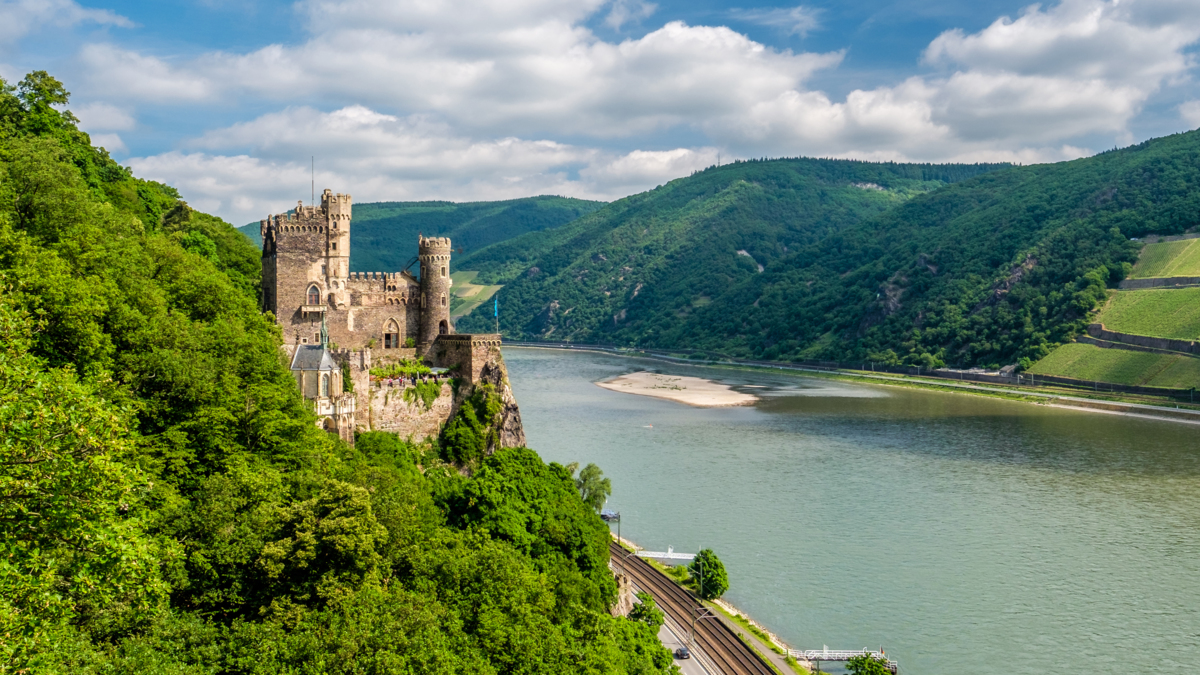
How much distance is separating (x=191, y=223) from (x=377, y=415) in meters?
21.0

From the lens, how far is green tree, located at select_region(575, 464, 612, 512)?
146ft

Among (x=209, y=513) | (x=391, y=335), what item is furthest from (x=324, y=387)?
(x=209, y=513)

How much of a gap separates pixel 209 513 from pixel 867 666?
19.6 metres

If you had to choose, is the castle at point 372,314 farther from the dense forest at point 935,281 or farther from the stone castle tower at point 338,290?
the dense forest at point 935,281

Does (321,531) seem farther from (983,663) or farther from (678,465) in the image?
(678,465)

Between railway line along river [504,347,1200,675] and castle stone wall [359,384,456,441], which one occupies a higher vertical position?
castle stone wall [359,384,456,441]

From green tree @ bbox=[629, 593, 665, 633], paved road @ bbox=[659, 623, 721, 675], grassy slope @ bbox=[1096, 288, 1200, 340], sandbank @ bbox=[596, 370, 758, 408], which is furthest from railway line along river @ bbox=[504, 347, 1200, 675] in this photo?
grassy slope @ bbox=[1096, 288, 1200, 340]

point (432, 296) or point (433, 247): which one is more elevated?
point (433, 247)

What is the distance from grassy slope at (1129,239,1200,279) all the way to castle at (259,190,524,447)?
9627 cm

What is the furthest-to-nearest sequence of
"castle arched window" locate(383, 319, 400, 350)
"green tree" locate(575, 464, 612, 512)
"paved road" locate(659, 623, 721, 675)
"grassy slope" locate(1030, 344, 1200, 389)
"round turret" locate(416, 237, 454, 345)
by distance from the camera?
"grassy slope" locate(1030, 344, 1200, 389), "green tree" locate(575, 464, 612, 512), "round turret" locate(416, 237, 454, 345), "castle arched window" locate(383, 319, 400, 350), "paved road" locate(659, 623, 721, 675)

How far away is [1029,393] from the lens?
90.6 m

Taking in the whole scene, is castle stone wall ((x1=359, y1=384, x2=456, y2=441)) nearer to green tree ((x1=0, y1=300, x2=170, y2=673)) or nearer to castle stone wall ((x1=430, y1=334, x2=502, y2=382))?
castle stone wall ((x1=430, y1=334, x2=502, y2=382))

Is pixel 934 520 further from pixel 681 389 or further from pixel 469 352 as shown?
pixel 681 389

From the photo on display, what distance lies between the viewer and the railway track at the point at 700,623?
28125 mm
